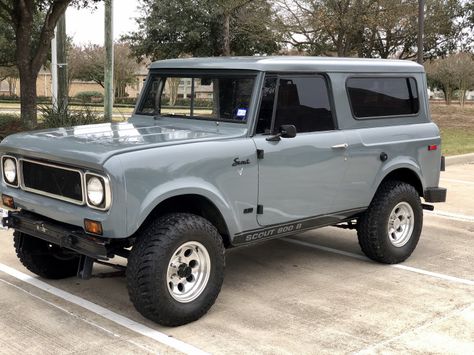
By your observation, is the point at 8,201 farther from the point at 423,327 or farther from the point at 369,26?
the point at 369,26

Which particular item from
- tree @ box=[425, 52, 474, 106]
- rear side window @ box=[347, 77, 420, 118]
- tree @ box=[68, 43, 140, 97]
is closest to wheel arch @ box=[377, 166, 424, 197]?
rear side window @ box=[347, 77, 420, 118]


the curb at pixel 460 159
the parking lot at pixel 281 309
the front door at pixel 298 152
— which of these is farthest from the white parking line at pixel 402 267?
the curb at pixel 460 159

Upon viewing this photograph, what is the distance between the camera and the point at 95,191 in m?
3.96

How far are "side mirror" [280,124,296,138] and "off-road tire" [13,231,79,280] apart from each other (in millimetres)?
2030

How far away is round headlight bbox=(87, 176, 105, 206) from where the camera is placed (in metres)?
3.92

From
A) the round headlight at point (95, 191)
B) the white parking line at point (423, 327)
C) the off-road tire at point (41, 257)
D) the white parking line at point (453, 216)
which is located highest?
the round headlight at point (95, 191)

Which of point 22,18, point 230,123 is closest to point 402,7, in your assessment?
point 22,18

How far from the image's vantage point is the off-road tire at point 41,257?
5.07 meters

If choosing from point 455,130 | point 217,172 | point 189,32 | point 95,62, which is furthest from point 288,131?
point 95,62

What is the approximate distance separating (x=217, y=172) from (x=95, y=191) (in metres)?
0.92

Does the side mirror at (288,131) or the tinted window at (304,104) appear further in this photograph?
the tinted window at (304,104)

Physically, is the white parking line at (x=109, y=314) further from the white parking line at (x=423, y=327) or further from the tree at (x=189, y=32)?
the tree at (x=189, y=32)

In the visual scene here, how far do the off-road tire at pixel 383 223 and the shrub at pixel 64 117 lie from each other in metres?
7.36

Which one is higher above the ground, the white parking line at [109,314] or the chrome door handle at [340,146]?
the chrome door handle at [340,146]
